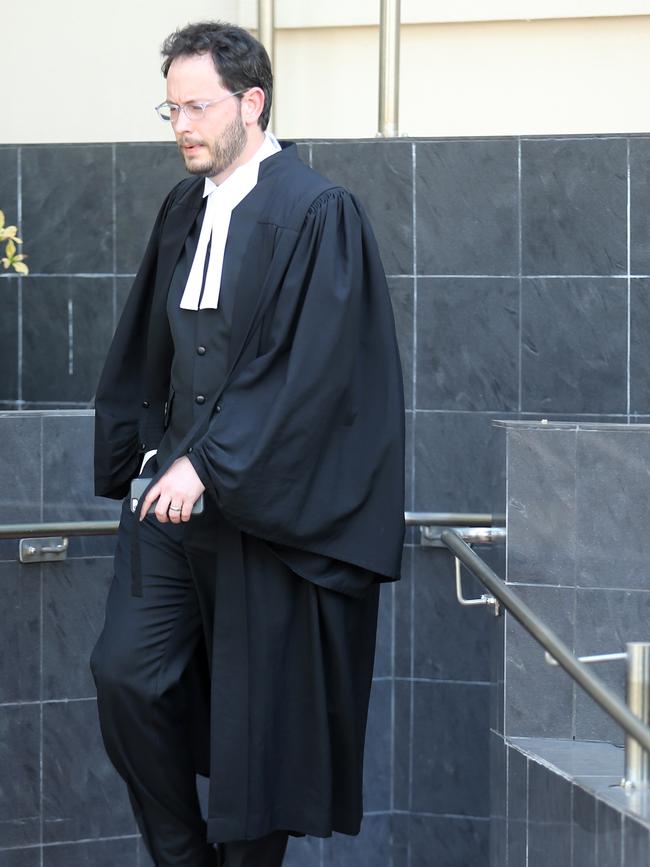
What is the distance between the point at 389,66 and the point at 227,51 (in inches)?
74.0

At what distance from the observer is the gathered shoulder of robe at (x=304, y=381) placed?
10.00 feet

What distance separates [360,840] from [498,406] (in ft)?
4.70

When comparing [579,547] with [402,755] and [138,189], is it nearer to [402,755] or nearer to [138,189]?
[402,755]

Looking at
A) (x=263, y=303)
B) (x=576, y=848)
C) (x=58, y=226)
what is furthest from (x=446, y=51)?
A: (x=576, y=848)

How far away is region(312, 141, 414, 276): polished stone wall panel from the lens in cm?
477

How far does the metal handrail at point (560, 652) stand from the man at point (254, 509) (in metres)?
0.21

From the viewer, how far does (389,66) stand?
197 inches

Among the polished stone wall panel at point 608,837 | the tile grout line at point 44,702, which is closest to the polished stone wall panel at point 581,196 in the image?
the tile grout line at point 44,702

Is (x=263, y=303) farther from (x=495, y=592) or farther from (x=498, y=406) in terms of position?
(x=498, y=406)

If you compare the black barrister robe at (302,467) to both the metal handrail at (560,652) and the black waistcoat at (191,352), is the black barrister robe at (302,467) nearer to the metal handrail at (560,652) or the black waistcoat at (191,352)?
the black waistcoat at (191,352)

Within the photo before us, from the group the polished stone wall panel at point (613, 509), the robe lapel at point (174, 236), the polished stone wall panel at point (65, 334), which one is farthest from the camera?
the polished stone wall panel at point (65, 334)

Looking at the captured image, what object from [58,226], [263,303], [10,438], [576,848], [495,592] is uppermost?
[58,226]

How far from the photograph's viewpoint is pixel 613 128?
5055 mm

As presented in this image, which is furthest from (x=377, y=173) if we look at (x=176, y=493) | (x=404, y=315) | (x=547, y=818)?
(x=547, y=818)
